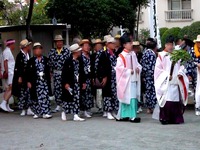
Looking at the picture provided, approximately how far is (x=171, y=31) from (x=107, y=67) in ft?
79.9

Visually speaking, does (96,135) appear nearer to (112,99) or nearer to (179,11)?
(112,99)

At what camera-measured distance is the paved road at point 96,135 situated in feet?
27.5

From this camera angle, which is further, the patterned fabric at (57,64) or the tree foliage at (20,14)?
the tree foliage at (20,14)

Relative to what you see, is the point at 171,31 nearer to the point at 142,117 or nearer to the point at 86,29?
the point at 86,29

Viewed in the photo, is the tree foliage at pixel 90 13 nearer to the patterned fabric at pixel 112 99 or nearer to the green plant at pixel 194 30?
the patterned fabric at pixel 112 99

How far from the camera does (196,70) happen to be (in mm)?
12203

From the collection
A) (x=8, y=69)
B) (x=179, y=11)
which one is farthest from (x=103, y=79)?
(x=179, y=11)

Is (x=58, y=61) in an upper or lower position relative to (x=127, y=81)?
upper

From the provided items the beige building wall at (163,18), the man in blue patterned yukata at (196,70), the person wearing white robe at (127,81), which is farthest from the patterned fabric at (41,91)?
the beige building wall at (163,18)

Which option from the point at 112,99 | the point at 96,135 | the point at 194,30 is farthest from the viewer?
the point at 194,30

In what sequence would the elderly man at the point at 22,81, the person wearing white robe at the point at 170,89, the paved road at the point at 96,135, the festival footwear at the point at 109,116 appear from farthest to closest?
the elderly man at the point at 22,81 < the festival footwear at the point at 109,116 < the person wearing white robe at the point at 170,89 < the paved road at the point at 96,135

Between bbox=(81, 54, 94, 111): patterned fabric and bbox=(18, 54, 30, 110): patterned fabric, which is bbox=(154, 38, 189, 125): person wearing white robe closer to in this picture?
bbox=(81, 54, 94, 111): patterned fabric

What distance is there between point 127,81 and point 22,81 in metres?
2.81

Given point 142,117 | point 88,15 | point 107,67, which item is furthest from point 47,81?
point 88,15
